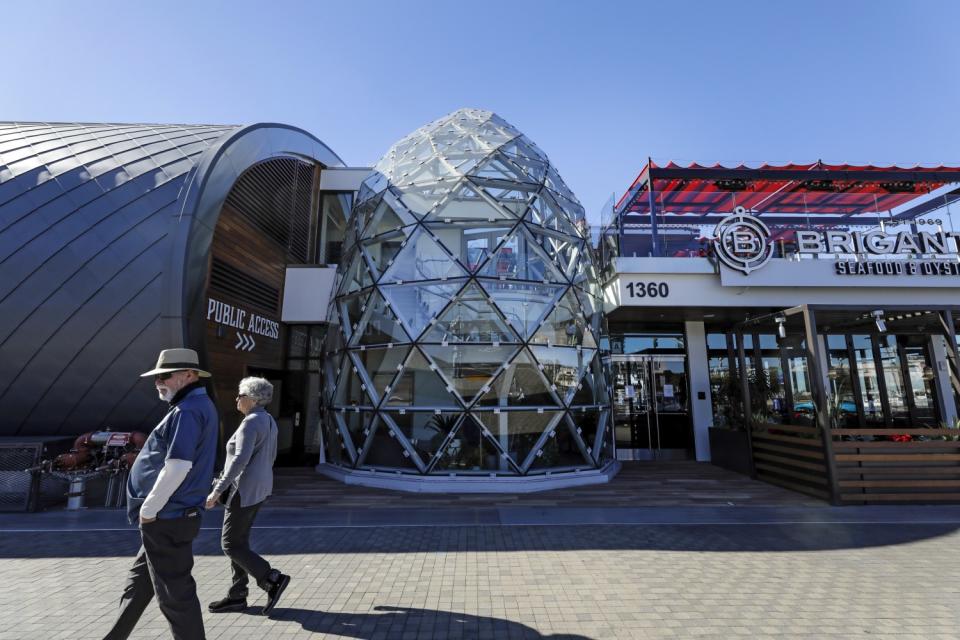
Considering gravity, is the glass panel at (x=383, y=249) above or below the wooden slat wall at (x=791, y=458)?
above

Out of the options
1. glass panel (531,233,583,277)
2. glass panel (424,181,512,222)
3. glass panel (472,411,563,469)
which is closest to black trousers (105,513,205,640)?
glass panel (472,411,563,469)

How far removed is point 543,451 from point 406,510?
3.14 meters

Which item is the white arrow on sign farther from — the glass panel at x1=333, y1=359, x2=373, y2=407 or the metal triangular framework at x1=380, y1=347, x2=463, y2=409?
the metal triangular framework at x1=380, y1=347, x2=463, y2=409

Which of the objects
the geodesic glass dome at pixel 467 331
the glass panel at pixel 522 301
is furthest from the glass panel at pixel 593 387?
the glass panel at pixel 522 301

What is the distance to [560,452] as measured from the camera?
9133mm

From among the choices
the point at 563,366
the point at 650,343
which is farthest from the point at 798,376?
the point at 563,366

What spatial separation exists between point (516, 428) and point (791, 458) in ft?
17.6

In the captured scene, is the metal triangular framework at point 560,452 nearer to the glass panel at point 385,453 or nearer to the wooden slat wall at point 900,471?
the glass panel at point 385,453

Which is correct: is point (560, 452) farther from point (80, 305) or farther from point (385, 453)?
point (80, 305)

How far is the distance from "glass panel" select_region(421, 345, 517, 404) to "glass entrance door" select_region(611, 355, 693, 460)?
5.49m

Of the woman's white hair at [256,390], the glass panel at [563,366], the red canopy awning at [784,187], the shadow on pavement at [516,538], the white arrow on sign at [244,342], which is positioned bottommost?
the shadow on pavement at [516,538]

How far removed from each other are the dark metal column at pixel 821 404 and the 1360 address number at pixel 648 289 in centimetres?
309

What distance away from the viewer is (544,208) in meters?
10.5

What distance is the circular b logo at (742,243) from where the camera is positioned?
10.6 m
